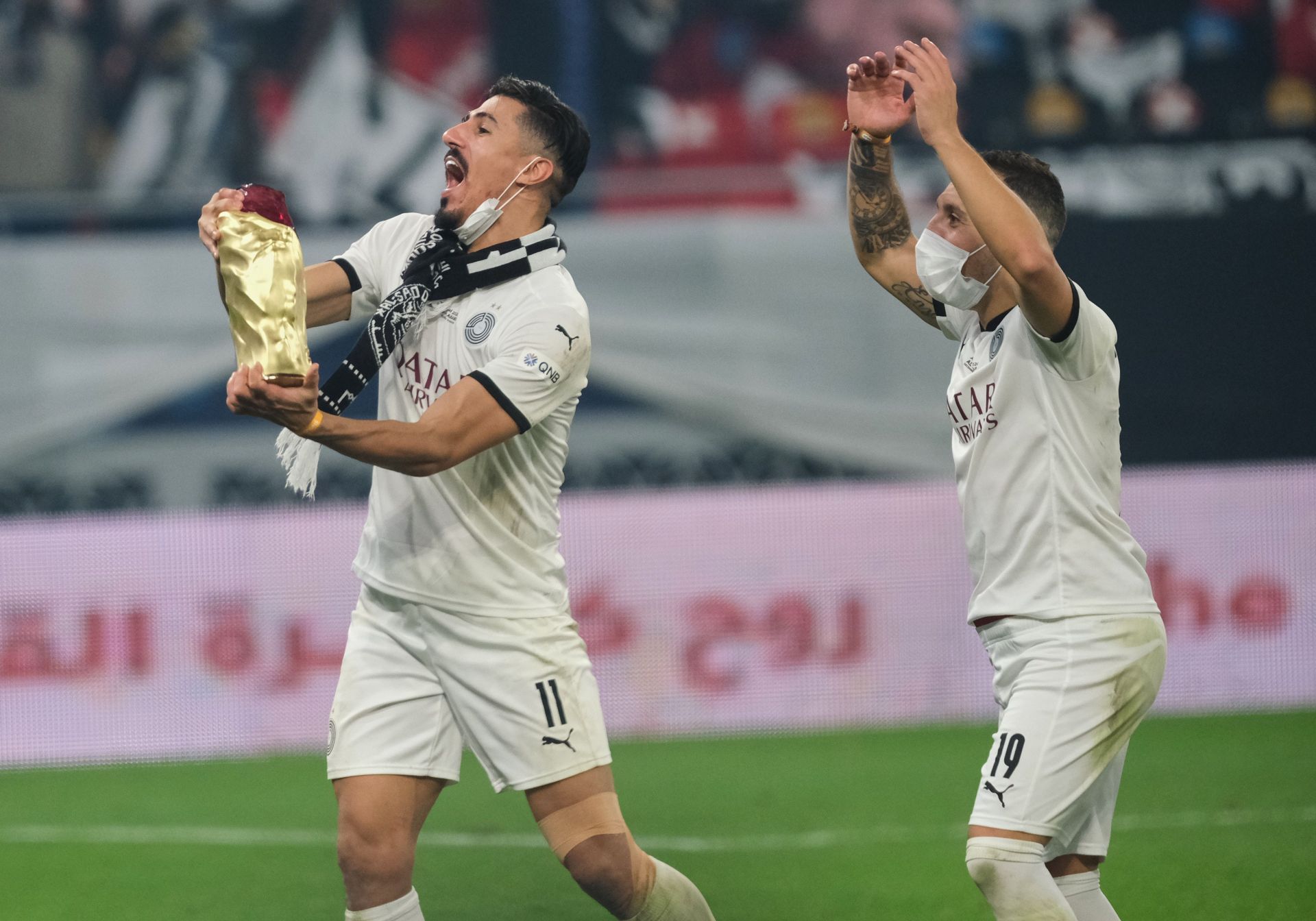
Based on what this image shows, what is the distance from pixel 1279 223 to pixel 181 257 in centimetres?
616

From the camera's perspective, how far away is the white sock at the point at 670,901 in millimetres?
3578

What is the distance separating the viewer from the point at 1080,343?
10.5ft

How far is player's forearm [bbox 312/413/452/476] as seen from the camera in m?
3.07

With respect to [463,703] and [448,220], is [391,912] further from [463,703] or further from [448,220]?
[448,220]

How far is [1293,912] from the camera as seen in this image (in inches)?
183

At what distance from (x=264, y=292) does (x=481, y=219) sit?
2.78 ft

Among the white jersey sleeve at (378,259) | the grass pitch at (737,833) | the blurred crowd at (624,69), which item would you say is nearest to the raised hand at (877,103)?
the white jersey sleeve at (378,259)

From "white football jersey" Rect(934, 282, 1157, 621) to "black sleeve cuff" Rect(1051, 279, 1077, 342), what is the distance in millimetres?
42

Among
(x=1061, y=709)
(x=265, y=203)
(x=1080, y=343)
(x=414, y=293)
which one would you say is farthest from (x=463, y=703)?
(x=1080, y=343)

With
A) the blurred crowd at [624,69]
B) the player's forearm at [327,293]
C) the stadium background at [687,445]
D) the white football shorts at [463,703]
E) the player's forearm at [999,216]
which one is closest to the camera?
the player's forearm at [999,216]

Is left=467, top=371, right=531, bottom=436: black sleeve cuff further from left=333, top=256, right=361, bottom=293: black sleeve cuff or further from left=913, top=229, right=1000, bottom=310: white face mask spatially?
left=913, top=229, right=1000, bottom=310: white face mask

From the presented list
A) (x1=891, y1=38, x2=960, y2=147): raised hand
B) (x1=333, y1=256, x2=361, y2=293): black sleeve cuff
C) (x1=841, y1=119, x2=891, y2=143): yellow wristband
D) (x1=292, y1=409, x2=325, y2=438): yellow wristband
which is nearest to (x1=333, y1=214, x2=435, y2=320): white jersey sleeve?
(x1=333, y1=256, x2=361, y2=293): black sleeve cuff

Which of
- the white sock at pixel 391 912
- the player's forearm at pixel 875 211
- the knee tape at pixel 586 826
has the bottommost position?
the white sock at pixel 391 912

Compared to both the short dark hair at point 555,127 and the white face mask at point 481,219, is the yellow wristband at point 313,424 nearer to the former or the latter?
the white face mask at point 481,219
